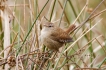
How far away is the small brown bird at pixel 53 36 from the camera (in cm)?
379

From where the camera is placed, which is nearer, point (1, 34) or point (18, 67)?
point (18, 67)

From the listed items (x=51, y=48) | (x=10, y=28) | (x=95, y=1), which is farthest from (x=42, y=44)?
(x=95, y=1)

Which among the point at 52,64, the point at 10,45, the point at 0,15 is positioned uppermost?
the point at 0,15

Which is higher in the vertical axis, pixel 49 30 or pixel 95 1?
pixel 95 1

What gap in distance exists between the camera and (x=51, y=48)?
380 centimetres

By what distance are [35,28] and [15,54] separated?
0.45 metres

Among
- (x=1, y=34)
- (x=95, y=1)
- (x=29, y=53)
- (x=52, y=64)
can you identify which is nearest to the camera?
(x=29, y=53)

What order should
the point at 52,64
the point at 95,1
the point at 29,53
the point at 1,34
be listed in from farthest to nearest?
the point at 95,1 < the point at 1,34 < the point at 52,64 < the point at 29,53

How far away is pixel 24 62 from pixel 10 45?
0.21m

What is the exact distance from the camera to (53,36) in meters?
3.94

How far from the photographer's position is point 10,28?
12.3 feet

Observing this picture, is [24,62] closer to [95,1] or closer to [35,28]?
[35,28]

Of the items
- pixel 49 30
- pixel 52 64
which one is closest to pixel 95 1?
pixel 49 30

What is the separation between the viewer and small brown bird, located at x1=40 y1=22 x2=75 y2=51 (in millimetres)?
3793
